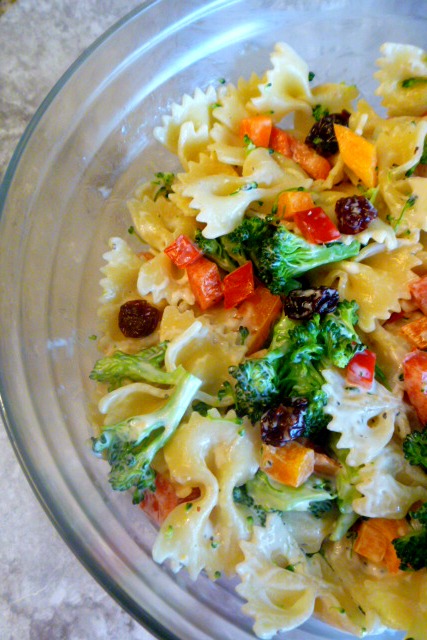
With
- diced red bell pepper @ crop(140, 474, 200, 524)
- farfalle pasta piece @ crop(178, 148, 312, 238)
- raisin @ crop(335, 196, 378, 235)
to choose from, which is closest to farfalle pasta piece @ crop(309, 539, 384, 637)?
diced red bell pepper @ crop(140, 474, 200, 524)

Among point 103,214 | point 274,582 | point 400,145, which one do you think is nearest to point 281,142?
point 400,145

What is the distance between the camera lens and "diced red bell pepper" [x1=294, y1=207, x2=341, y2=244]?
2.02 metres

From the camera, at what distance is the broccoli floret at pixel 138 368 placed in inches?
77.9

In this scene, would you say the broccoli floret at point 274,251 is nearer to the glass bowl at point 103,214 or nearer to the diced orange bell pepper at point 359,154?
the diced orange bell pepper at point 359,154

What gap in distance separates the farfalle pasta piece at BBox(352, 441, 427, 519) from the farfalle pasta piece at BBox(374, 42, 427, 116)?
4.24 ft

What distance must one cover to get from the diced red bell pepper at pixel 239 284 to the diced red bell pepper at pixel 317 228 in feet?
0.76

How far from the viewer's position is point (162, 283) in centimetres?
218

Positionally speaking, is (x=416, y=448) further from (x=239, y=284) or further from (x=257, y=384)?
(x=239, y=284)

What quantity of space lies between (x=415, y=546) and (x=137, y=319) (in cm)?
120

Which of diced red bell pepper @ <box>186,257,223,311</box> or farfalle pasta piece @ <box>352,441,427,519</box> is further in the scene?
diced red bell pepper @ <box>186,257,223,311</box>

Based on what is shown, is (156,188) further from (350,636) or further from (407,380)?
(350,636)

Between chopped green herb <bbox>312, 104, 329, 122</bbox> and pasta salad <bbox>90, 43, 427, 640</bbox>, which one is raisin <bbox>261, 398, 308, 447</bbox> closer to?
pasta salad <bbox>90, 43, 427, 640</bbox>

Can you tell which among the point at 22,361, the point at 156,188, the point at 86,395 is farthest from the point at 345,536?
the point at 156,188

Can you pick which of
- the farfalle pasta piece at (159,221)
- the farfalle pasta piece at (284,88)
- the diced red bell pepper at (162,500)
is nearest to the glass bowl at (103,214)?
the diced red bell pepper at (162,500)
